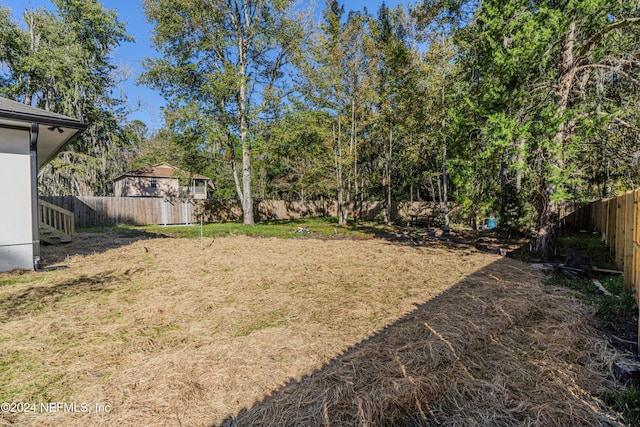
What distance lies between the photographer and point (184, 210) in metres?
21.6

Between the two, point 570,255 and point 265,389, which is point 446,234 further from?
point 265,389

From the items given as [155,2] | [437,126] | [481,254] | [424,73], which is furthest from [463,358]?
[155,2]

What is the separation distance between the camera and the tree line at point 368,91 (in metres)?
7.04

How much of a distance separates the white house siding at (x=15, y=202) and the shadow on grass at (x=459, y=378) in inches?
276

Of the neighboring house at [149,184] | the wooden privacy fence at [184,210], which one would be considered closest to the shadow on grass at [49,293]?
the wooden privacy fence at [184,210]

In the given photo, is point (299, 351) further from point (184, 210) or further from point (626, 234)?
point (184, 210)

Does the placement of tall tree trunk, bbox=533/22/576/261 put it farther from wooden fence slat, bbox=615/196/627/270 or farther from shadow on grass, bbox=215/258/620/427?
shadow on grass, bbox=215/258/620/427

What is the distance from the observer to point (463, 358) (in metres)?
2.90

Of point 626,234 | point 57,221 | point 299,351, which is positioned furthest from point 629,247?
point 57,221

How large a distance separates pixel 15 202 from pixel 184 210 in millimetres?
15864

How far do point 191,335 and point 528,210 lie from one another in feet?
43.0

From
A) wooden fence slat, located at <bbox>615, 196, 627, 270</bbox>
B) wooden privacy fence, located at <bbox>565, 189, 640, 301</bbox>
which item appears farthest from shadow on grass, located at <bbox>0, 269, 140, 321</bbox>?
wooden fence slat, located at <bbox>615, 196, 627, 270</bbox>

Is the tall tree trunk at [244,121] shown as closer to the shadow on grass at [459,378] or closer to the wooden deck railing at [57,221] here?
the wooden deck railing at [57,221]

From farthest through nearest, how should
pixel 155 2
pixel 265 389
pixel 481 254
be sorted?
pixel 155 2 < pixel 481 254 < pixel 265 389
